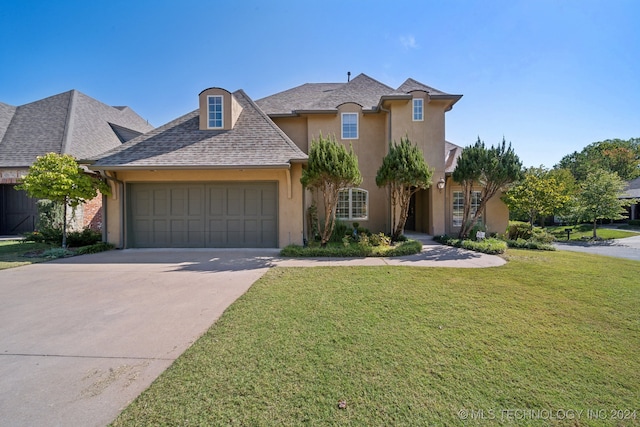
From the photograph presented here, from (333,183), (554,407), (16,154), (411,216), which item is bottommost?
(554,407)

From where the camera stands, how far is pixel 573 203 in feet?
50.0

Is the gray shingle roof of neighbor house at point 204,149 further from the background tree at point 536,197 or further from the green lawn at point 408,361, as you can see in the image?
the background tree at point 536,197

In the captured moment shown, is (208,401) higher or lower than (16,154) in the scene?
lower

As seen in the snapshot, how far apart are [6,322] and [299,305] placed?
4.19 meters

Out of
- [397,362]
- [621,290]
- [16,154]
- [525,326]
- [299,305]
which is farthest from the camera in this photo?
[16,154]

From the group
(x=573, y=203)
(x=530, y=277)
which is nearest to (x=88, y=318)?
(x=530, y=277)

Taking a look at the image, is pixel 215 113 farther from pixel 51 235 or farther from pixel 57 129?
pixel 57 129

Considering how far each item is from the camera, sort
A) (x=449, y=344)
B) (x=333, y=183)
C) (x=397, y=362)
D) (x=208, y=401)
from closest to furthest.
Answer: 1. (x=208, y=401)
2. (x=397, y=362)
3. (x=449, y=344)
4. (x=333, y=183)

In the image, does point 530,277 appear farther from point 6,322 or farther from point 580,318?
point 6,322

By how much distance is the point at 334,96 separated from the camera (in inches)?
507

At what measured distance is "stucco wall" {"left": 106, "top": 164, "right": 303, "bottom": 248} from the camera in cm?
905

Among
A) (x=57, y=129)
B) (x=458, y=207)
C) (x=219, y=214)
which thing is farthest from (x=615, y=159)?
(x=57, y=129)

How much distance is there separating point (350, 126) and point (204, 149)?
267 inches

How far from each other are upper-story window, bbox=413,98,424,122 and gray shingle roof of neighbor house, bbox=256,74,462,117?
0.56 m
